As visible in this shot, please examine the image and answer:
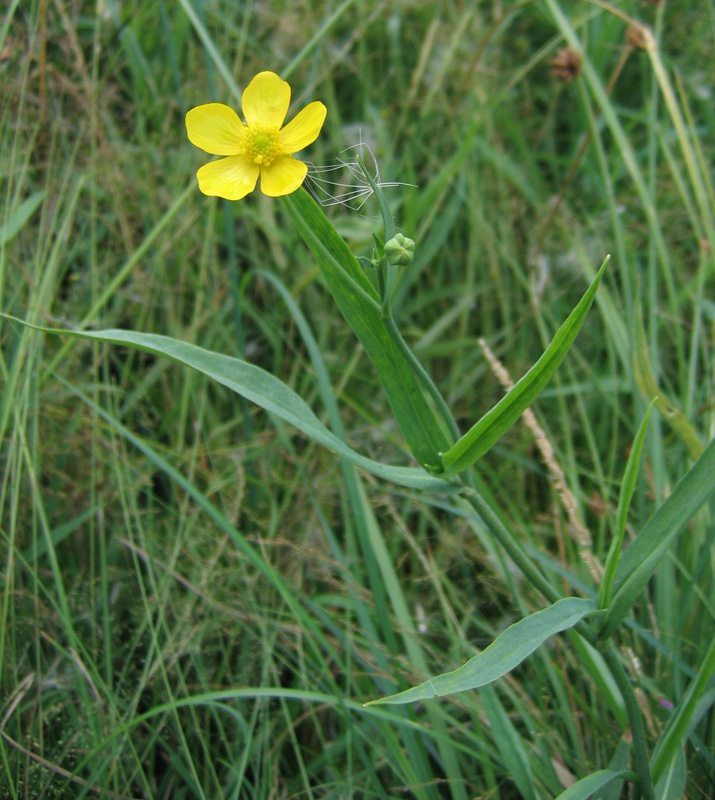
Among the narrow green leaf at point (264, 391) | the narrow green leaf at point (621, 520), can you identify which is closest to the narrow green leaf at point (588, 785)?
the narrow green leaf at point (621, 520)

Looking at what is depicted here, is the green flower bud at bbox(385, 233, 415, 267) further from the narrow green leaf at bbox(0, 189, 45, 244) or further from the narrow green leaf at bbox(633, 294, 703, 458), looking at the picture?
the narrow green leaf at bbox(0, 189, 45, 244)

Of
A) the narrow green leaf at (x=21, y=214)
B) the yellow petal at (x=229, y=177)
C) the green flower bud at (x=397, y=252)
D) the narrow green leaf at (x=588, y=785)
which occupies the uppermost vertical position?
the green flower bud at (x=397, y=252)

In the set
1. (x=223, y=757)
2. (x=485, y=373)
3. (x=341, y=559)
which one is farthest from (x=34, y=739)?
(x=485, y=373)

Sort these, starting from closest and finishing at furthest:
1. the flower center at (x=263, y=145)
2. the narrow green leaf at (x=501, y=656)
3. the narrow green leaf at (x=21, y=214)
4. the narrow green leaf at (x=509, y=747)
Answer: the narrow green leaf at (x=501, y=656), the flower center at (x=263, y=145), the narrow green leaf at (x=509, y=747), the narrow green leaf at (x=21, y=214)

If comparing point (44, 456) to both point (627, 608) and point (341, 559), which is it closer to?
point (341, 559)

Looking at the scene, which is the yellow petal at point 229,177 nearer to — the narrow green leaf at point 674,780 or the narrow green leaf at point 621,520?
the narrow green leaf at point 621,520

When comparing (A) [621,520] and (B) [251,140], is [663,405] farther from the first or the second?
(B) [251,140]
